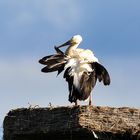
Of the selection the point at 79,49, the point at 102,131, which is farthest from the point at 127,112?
the point at 79,49

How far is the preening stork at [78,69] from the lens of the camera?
9898 mm

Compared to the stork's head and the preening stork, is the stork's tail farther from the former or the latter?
the stork's head

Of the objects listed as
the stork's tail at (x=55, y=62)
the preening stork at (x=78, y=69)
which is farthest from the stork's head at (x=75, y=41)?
the stork's tail at (x=55, y=62)

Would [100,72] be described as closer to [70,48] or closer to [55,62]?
[55,62]

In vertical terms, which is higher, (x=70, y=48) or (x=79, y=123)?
(x=70, y=48)

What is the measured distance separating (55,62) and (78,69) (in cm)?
55

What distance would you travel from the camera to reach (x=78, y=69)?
1004 cm

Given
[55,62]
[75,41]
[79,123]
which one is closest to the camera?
[79,123]

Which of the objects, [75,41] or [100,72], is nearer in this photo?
[100,72]

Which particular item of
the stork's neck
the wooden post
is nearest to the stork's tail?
the stork's neck

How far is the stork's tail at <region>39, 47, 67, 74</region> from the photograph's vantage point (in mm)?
10374

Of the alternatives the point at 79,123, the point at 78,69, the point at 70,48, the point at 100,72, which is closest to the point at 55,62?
the point at 78,69

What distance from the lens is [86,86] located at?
391 inches

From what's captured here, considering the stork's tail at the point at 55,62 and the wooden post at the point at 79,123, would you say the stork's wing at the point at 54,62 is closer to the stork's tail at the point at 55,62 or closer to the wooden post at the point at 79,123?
the stork's tail at the point at 55,62
